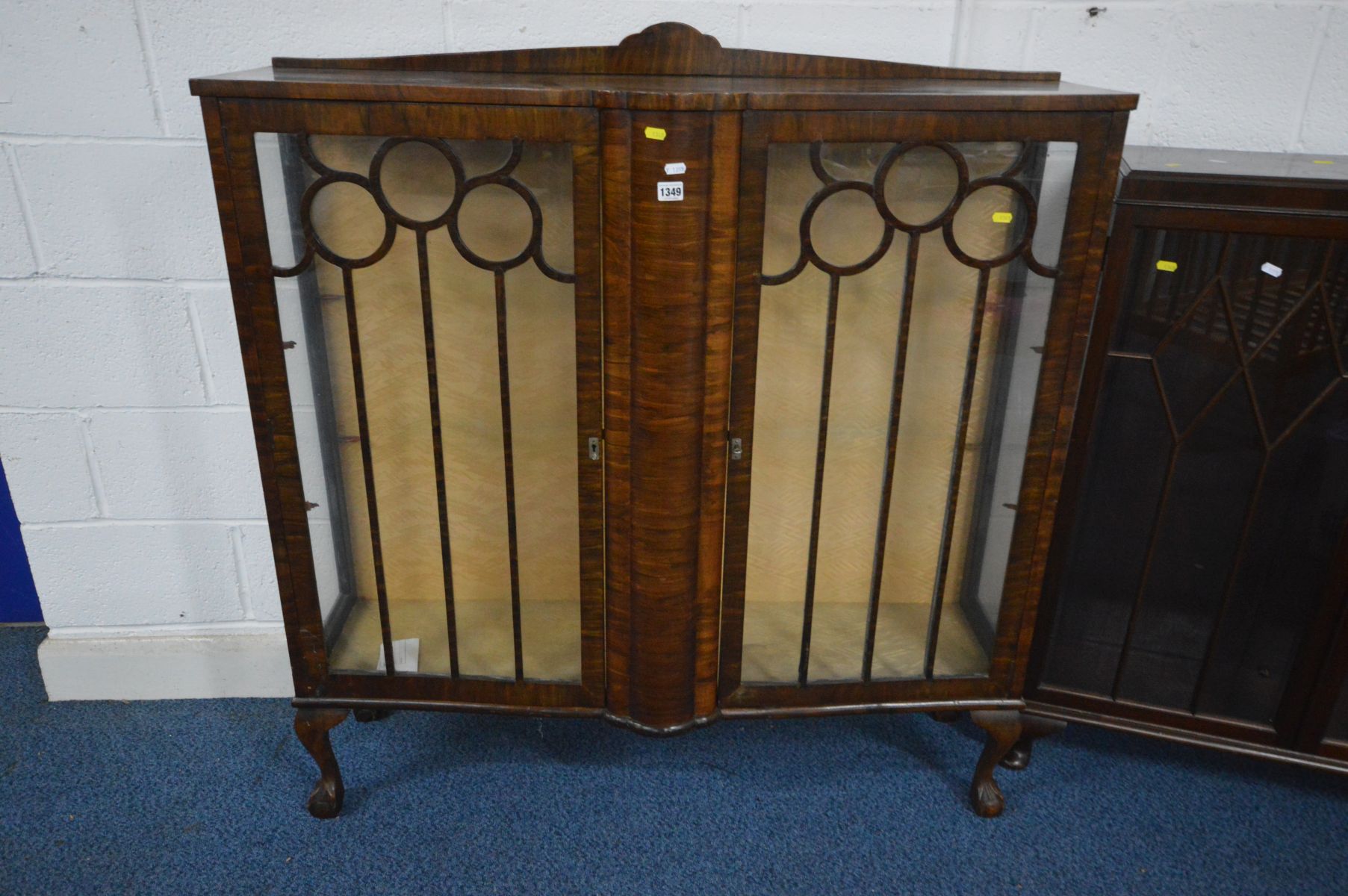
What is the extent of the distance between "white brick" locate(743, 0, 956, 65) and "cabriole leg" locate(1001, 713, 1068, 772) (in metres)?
0.93

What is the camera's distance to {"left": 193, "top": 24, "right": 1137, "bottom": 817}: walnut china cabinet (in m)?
0.95

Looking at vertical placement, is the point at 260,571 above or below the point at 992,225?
below

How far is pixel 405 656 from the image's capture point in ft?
3.99

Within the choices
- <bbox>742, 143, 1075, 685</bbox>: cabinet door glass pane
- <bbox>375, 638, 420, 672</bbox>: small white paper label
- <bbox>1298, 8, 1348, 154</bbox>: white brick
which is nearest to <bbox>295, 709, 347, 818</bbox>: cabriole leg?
<bbox>375, 638, 420, 672</bbox>: small white paper label

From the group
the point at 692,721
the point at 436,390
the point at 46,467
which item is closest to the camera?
the point at 436,390

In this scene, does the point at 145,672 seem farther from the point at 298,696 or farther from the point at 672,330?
the point at 672,330

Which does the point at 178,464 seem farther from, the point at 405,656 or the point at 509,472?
the point at 509,472

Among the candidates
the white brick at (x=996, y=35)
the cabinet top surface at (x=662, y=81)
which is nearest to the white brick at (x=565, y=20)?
the cabinet top surface at (x=662, y=81)

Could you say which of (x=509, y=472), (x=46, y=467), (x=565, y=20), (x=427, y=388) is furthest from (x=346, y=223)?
(x=46, y=467)

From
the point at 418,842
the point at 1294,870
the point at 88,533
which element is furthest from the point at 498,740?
the point at 1294,870

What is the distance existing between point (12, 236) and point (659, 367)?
Answer: 3.16 feet

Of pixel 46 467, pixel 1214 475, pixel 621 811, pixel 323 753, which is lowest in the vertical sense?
pixel 621 811

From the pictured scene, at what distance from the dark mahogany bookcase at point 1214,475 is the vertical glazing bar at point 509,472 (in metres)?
0.70

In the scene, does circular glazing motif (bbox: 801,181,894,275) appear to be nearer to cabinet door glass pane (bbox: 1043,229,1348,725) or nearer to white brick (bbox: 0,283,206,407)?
cabinet door glass pane (bbox: 1043,229,1348,725)
